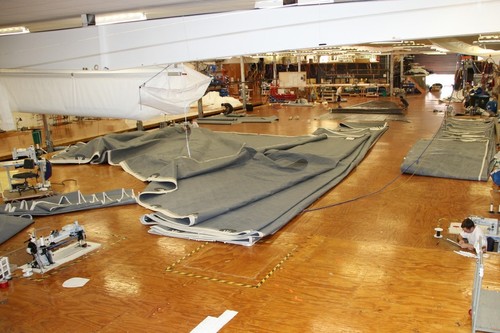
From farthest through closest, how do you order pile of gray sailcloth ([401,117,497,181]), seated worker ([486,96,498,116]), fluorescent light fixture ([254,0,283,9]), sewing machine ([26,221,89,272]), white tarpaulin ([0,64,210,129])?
seated worker ([486,96,498,116])
pile of gray sailcloth ([401,117,497,181])
sewing machine ([26,221,89,272])
white tarpaulin ([0,64,210,129])
fluorescent light fixture ([254,0,283,9])

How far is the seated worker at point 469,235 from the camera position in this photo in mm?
4449

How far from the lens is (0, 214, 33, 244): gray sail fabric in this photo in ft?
17.9

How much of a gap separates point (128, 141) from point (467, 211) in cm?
746

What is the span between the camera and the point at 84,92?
2967 millimetres

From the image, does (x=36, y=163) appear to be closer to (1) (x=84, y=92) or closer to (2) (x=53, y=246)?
(2) (x=53, y=246)

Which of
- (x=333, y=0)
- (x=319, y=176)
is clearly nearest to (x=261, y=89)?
(x=319, y=176)

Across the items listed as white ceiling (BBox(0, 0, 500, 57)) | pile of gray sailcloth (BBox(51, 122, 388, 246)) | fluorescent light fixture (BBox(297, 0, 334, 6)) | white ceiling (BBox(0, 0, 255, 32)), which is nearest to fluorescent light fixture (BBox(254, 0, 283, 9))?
fluorescent light fixture (BBox(297, 0, 334, 6))

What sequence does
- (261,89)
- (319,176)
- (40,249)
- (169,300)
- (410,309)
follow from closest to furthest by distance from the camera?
(410,309) < (169,300) < (40,249) < (319,176) < (261,89)

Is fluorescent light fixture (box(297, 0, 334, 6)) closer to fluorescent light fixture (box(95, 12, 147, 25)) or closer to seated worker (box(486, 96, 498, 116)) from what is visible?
fluorescent light fixture (box(95, 12, 147, 25))

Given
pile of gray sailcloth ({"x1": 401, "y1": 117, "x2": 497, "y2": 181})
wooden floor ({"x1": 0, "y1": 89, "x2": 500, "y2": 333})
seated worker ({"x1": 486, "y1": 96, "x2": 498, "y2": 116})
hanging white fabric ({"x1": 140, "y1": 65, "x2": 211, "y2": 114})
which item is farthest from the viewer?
seated worker ({"x1": 486, "y1": 96, "x2": 498, "y2": 116})

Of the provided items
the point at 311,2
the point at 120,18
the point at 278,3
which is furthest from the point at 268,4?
the point at 120,18

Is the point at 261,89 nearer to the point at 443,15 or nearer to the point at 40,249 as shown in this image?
the point at 40,249

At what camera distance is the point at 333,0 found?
81.4 inches

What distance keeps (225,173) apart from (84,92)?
4.56m
